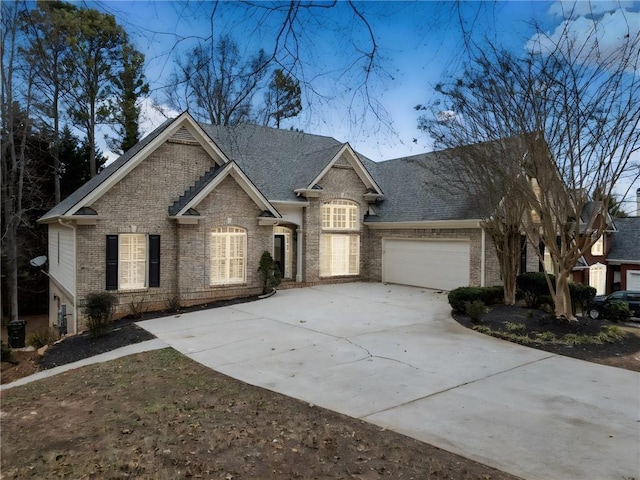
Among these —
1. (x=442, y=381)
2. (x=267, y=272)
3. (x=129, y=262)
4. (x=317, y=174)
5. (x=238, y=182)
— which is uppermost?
(x=317, y=174)

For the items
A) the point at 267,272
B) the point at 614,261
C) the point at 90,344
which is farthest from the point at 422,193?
the point at 90,344

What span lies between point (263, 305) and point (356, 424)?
32.5 ft

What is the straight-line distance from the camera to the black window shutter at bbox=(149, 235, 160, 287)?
48.7 ft

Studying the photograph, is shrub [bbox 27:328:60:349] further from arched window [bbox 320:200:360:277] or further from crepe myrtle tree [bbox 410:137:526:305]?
crepe myrtle tree [bbox 410:137:526:305]

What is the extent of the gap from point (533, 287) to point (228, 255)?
11037 mm

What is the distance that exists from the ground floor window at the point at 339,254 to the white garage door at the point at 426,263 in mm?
1390

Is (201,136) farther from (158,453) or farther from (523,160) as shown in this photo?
(158,453)

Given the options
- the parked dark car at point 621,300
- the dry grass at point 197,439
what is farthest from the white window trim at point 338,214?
the dry grass at point 197,439

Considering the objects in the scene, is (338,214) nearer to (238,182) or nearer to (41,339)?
(238,182)

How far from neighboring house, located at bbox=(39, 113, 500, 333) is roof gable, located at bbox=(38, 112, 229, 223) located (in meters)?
0.04

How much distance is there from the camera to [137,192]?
1472 centimetres

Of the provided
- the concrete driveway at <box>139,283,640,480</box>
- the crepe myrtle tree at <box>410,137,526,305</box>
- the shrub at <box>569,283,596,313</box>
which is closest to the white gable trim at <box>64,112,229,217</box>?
the concrete driveway at <box>139,283,640,480</box>

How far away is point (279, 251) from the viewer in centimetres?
2025

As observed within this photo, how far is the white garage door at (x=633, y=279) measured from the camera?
25.5m
